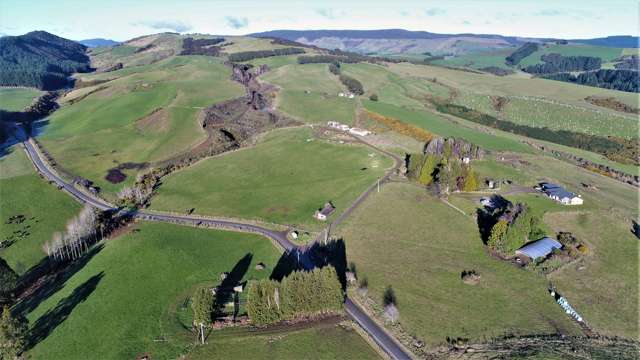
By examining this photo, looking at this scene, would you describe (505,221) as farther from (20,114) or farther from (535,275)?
(20,114)

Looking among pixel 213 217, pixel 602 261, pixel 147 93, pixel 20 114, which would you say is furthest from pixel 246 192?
pixel 20 114

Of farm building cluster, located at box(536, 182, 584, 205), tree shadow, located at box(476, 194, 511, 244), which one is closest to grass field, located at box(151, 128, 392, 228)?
tree shadow, located at box(476, 194, 511, 244)

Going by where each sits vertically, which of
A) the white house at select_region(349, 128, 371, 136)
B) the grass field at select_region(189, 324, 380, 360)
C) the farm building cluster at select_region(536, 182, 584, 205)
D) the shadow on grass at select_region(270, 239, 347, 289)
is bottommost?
the grass field at select_region(189, 324, 380, 360)

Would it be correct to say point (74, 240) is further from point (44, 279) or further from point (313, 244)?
point (313, 244)

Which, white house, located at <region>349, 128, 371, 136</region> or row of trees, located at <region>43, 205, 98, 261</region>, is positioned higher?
white house, located at <region>349, 128, 371, 136</region>

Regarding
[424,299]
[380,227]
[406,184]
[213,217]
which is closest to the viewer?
Answer: [424,299]

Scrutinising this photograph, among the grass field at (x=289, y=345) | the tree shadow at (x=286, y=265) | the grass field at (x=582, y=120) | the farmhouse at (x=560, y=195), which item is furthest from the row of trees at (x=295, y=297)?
the grass field at (x=582, y=120)

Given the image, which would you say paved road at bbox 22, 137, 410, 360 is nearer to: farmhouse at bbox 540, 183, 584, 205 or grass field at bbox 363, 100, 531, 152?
farmhouse at bbox 540, 183, 584, 205
